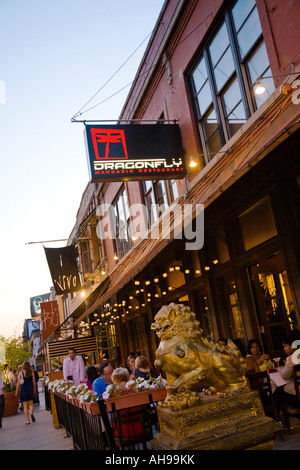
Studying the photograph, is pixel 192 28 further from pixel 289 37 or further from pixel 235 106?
pixel 289 37

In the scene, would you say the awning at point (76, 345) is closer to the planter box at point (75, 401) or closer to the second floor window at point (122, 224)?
the second floor window at point (122, 224)

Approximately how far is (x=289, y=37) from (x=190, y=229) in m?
4.12

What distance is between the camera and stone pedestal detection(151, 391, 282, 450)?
3062 mm

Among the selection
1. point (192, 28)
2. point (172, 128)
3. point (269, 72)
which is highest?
point (192, 28)

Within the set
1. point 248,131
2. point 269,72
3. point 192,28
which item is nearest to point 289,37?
point 269,72

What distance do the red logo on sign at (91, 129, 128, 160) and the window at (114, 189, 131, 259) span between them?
22.0 feet

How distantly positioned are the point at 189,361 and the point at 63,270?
1588cm

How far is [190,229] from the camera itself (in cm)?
923

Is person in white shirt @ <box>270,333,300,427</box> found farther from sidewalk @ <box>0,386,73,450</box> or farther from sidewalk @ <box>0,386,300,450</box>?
sidewalk @ <box>0,386,73,450</box>

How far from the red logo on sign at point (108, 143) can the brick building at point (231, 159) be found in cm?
54

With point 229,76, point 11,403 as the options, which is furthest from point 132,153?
point 11,403

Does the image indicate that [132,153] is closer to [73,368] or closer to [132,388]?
[132,388]
